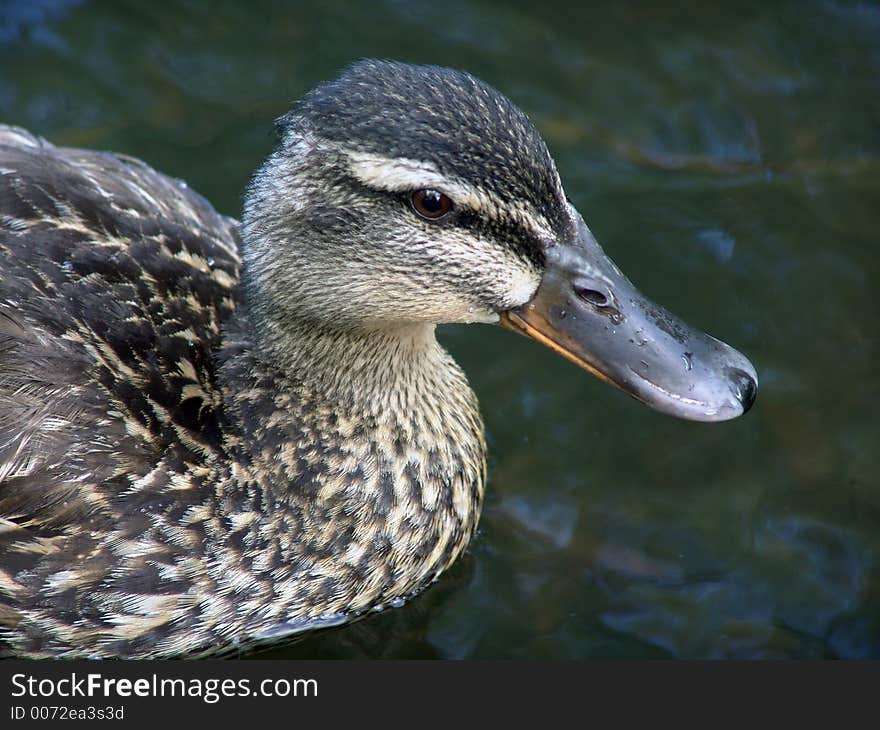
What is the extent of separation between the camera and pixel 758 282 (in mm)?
5660

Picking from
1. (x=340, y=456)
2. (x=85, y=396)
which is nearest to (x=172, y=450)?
(x=85, y=396)

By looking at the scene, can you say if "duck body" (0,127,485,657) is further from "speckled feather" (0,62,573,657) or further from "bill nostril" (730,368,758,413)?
"bill nostril" (730,368,758,413)

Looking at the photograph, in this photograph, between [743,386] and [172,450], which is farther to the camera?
[172,450]

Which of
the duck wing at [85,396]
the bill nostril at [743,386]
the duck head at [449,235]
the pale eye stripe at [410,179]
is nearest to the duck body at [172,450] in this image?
the duck wing at [85,396]

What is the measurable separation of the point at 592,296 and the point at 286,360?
43.6 inches

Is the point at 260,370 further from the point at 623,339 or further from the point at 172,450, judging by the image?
the point at 623,339

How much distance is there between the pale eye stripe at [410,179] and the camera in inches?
138

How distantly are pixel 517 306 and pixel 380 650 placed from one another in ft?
5.35

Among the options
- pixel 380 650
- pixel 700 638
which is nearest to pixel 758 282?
pixel 700 638

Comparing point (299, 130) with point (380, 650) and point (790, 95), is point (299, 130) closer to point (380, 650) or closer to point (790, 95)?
point (380, 650)

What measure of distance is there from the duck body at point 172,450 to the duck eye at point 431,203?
26.8 inches

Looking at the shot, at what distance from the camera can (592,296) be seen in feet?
12.3

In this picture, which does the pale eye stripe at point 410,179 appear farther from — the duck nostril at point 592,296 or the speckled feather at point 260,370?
the duck nostril at point 592,296

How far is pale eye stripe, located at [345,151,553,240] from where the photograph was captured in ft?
11.5
